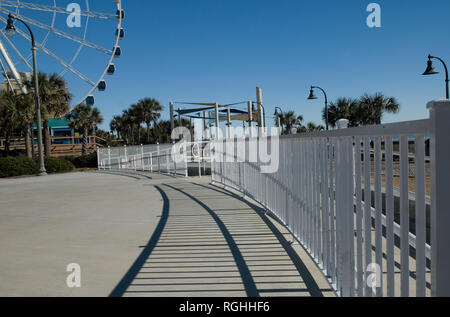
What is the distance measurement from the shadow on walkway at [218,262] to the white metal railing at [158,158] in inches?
328

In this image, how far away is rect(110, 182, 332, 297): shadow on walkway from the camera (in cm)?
315

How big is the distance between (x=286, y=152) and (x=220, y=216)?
2.01 m

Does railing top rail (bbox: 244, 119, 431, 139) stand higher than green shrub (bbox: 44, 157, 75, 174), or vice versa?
railing top rail (bbox: 244, 119, 431, 139)

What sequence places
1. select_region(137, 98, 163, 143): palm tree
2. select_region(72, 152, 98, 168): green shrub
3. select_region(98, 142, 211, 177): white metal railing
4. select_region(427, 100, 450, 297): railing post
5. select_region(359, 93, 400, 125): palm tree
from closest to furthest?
select_region(427, 100, 450, 297): railing post < select_region(98, 142, 211, 177): white metal railing < select_region(72, 152, 98, 168): green shrub < select_region(359, 93, 400, 125): palm tree < select_region(137, 98, 163, 143): palm tree

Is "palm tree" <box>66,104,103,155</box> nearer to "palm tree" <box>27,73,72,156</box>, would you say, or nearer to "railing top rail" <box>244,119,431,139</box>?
"palm tree" <box>27,73,72,156</box>

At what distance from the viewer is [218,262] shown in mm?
3844

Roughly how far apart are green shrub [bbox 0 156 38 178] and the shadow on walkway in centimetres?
1823

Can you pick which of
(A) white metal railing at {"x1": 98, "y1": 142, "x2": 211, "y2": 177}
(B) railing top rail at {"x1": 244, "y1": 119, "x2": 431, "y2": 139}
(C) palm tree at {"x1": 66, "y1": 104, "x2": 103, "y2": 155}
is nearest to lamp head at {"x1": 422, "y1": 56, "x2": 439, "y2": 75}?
(A) white metal railing at {"x1": 98, "y1": 142, "x2": 211, "y2": 177}

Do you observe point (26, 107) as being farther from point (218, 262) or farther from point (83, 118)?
point (218, 262)

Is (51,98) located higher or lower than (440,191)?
higher

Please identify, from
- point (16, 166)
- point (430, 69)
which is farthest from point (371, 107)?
point (16, 166)

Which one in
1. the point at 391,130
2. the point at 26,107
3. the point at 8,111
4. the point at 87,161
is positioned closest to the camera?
the point at 391,130

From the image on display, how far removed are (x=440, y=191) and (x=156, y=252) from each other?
130 inches
